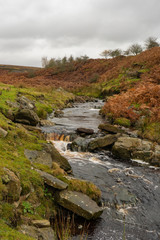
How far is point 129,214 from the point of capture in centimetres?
739

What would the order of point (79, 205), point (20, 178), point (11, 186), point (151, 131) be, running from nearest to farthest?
point (11, 186)
point (20, 178)
point (79, 205)
point (151, 131)

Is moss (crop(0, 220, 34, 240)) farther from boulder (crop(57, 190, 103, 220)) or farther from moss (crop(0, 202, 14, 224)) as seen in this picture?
boulder (crop(57, 190, 103, 220))

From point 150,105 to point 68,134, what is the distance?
962 centimetres

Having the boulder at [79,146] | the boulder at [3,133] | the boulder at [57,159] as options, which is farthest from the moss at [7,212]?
the boulder at [79,146]

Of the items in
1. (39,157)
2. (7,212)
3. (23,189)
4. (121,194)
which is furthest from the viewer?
(39,157)

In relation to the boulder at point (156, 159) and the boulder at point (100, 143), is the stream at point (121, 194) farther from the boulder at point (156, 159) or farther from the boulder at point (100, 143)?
the boulder at point (156, 159)

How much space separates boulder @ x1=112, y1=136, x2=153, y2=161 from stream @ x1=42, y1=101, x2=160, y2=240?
730 millimetres

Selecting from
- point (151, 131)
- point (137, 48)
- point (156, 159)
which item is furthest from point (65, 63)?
point (156, 159)

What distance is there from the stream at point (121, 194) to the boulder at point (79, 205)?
46cm

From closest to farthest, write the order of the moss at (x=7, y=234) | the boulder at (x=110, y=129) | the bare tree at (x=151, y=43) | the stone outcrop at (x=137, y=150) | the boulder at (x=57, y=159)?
the moss at (x=7, y=234) → the boulder at (x=57, y=159) → the stone outcrop at (x=137, y=150) → the boulder at (x=110, y=129) → the bare tree at (x=151, y=43)

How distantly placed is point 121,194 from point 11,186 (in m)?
5.19

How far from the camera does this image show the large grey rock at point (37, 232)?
4.72m

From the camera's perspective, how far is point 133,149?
43.1 feet

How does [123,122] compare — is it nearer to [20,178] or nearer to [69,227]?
[69,227]
